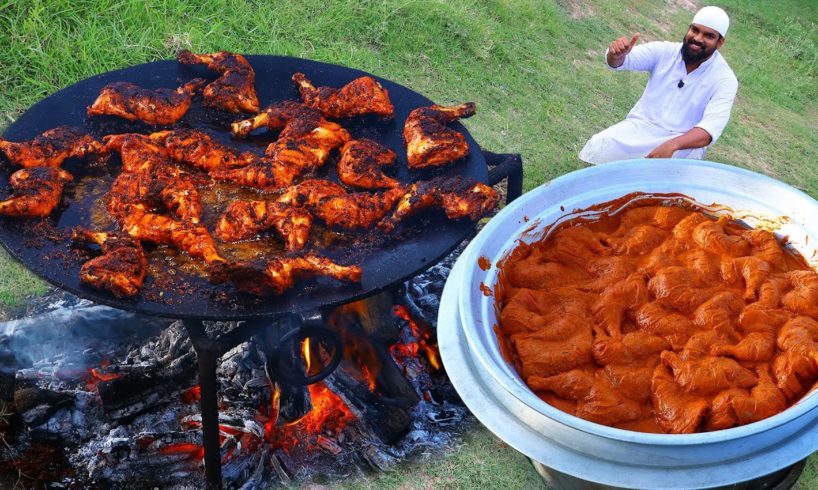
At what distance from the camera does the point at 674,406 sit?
8.87 feet

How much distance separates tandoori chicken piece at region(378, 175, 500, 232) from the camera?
3.61 m

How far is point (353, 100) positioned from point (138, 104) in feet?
4.43

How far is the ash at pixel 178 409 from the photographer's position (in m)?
3.82

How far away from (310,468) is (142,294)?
154 cm

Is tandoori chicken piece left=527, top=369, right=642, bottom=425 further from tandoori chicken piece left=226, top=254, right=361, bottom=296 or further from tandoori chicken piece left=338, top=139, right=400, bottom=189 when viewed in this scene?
tandoori chicken piece left=338, top=139, right=400, bottom=189

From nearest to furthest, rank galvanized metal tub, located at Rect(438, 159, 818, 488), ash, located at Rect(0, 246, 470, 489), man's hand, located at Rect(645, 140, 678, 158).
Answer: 1. galvanized metal tub, located at Rect(438, 159, 818, 488)
2. ash, located at Rect(0, 246, 470, 489)
3. man's hand, located at Rect(645, 140, 678, 158)

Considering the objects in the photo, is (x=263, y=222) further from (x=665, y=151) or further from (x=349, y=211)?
(x=665, y=151)

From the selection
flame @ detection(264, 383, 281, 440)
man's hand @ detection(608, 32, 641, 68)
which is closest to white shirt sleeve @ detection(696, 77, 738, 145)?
man's hand @ detection(608, 32, 641, 68)

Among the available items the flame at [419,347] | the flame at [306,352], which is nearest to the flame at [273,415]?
the flame at [306,352]

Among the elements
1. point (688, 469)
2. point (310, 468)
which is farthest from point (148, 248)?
point (688, 469)

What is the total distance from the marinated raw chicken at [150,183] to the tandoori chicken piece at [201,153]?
0.30ft

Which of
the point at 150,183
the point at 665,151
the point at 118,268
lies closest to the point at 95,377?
the point at 150,183

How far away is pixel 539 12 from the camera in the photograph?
31.4ft

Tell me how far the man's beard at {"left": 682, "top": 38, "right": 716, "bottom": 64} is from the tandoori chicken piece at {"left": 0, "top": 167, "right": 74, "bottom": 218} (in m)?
4.78
